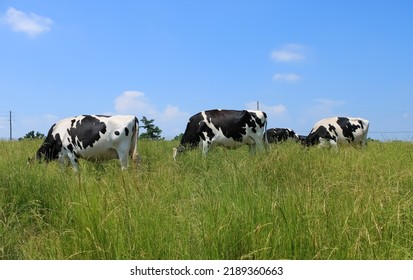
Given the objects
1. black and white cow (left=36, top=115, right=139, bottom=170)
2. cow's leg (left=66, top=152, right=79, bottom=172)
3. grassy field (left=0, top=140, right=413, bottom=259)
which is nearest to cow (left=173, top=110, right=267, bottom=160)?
black and white cow (left=36, top=115, right=139, bottom=170)

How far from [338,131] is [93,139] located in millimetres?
10342

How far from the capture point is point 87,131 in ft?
29.6

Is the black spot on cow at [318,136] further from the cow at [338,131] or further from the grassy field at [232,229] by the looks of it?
the grassy field at [232,229]

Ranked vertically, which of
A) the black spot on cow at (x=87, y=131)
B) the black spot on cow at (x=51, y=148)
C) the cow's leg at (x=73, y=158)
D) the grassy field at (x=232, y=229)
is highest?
the black spot on cow at (x=87, y=131)

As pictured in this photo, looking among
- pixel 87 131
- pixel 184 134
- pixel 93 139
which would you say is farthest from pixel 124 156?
pixel 184 134

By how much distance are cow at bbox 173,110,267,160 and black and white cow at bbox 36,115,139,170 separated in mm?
2069

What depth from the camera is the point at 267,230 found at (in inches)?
129

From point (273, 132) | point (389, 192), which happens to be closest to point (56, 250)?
point (389, 192)

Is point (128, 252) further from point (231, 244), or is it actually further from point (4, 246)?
point (4, 246)

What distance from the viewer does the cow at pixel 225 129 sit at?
432 inches

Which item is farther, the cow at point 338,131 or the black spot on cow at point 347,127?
the black spot on cow at point 347,127

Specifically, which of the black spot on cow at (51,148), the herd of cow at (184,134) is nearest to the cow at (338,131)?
the herd of cow at (184,134)

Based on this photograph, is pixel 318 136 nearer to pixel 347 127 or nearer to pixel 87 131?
pixel 347 127

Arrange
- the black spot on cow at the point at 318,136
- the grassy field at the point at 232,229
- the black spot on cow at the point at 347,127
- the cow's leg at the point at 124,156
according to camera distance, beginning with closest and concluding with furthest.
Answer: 1. the grassy field at the point at 232,229
2. the cow's leg at the point at 124,156
3. the black spot on cow at the point at 318,136
4. the black spot on cow at the point at 347,127
